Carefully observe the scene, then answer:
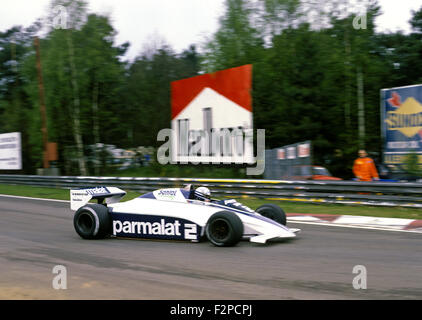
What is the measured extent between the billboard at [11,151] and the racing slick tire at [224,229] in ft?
74.1

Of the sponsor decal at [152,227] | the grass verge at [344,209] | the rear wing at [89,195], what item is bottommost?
the grass verge at [344,209]

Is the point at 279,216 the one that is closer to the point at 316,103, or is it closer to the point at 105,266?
the point at 105,266

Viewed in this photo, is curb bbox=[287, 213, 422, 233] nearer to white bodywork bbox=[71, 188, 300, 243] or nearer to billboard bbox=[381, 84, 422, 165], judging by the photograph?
white bodywork bbox=[71, 188, 300, 243]

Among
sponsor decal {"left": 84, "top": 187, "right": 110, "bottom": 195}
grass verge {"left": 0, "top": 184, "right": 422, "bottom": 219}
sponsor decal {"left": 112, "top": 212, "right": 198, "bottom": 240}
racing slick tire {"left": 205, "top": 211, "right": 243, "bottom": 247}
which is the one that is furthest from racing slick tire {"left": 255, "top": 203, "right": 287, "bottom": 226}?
grass verge {"left": 0, "top": 184, "right": 422, "bottom": 219}

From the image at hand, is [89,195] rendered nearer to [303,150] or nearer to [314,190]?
[314,190]

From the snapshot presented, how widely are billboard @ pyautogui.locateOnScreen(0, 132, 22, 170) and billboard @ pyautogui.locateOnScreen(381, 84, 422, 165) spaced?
19893 millimetres

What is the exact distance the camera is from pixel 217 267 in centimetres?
587

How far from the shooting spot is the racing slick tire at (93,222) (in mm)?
8062

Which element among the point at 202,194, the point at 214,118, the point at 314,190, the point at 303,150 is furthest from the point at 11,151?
the point at 202,194

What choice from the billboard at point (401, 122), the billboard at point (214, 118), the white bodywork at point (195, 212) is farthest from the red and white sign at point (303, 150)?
the white bodywork at point (195, 212)

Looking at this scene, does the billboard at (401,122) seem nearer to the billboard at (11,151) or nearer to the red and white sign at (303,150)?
the red and white sign at (303,150)

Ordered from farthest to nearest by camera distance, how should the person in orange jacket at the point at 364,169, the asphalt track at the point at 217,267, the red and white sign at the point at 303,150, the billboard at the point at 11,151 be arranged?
the billboard at the point at 11,151
the red and white sign at the point at 303,150
the person in orange jacket at the point at 364,169
the asphalt track at the point at 217,267

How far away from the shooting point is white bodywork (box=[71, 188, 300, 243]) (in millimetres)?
7105

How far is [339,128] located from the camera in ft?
58.1
